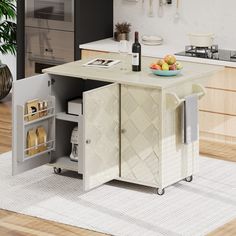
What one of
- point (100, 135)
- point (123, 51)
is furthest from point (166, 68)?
point (100, 135)

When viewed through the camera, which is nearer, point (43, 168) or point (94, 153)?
point (94, 153)

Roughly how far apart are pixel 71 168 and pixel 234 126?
1.68 m

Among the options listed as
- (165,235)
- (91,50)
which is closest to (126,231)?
(165,235)

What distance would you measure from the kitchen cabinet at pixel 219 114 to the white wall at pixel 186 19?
619mm

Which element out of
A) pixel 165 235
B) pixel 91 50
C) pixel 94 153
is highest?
pixel 91 50

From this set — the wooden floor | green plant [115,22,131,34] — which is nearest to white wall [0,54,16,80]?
green plant [115,22,131,34]

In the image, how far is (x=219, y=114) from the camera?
7.36 metres

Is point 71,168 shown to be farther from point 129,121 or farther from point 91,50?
point 91,50

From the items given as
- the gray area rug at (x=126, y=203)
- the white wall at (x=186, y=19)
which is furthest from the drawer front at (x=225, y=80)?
the gray area rug at (x=126, y=203)

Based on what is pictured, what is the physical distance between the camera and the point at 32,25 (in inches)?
327

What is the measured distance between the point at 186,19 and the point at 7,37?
6.16ft

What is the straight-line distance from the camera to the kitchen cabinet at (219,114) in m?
7.24

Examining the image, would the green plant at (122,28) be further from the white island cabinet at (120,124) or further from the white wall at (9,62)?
the white island cabinet at (120,124)

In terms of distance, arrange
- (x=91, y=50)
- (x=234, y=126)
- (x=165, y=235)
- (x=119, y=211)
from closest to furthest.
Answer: (x=165, y=235) < (x=119, y=211) < (x=234, y=126) < (x=91, y=50)
